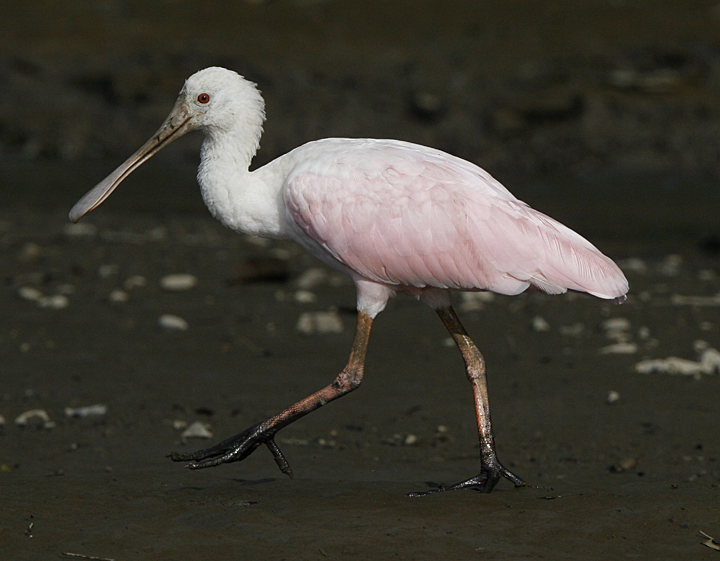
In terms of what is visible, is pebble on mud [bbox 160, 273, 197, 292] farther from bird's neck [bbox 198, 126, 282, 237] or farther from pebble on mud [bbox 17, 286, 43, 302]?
bird's neck [bbox 198, 126, 282, 237]

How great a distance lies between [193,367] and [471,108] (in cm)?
1282

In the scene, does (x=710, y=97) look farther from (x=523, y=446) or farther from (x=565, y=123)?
(x=523, y=446)

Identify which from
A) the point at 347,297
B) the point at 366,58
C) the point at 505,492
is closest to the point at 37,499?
the point at 505,492

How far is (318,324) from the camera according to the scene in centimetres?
880

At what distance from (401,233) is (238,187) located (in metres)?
0.85

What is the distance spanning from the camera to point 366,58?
840 inches

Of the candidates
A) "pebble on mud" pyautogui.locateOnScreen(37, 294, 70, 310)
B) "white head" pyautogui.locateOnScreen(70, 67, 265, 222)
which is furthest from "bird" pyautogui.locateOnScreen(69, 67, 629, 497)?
"pebble on mud" pyautogui.locateOnScreen(37, 294, 70, 310)

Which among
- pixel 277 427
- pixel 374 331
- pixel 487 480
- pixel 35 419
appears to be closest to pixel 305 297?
pixel 374 331

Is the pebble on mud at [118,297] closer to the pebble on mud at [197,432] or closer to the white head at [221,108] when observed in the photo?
the pebble on mud at [197,432]

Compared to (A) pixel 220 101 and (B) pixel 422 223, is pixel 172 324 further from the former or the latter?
(B) pixel 422 223

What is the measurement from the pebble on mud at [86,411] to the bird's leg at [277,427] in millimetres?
1489

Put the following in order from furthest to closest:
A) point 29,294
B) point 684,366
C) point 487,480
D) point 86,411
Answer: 1. point 29,294
2. point 684,366
3. point 86,411
4. point 487,480

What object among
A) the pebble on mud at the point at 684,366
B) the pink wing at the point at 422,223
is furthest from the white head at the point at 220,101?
the pebble on mud at the point at 684,366

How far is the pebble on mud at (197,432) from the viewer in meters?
6.71
